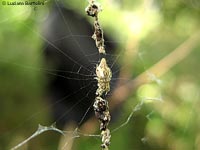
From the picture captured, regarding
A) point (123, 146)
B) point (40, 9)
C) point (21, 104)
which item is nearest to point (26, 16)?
point (40, 9)

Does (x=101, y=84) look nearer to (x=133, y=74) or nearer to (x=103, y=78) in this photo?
(x=103, y=78)

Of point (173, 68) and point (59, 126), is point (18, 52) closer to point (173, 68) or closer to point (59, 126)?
point (59, 126)

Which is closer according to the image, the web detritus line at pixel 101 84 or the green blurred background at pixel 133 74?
the web detritus line at pixel 101 84

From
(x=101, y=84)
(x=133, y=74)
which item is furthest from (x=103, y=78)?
(x=133, y=74)

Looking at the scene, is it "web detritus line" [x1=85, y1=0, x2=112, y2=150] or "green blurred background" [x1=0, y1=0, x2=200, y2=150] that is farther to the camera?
"green blurred background" [x1=0, y1=0, x2=200, y2=150]

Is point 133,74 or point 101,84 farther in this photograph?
point 133,74
